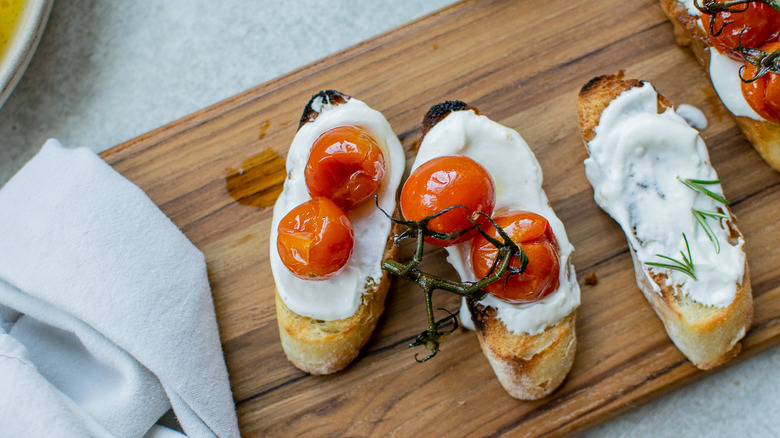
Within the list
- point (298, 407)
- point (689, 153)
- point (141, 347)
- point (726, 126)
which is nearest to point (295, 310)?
point (298, 407)

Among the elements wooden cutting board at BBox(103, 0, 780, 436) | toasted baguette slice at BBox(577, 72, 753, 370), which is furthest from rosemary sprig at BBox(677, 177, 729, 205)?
wooden cutting board at BBox(103, 0, 780, 436)

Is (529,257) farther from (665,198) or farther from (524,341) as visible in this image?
(665,198)

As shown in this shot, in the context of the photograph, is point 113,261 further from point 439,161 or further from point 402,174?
point 439,161

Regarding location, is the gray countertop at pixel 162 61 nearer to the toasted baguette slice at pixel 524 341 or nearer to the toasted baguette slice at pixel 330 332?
the toasted baguette slice at pixel 524 341

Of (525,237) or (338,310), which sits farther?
(338,310)

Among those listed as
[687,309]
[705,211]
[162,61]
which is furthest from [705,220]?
[162,61]

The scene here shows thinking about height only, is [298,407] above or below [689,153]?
below
